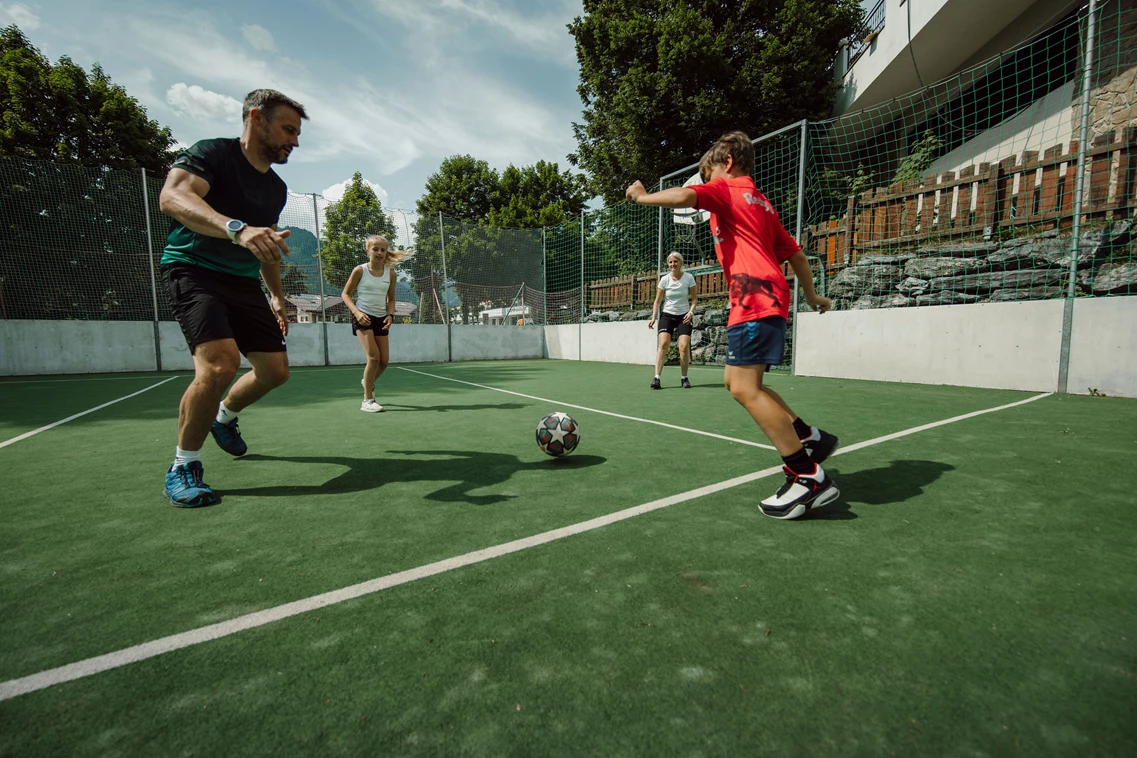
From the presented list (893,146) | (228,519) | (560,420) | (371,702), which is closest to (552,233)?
(893,146)

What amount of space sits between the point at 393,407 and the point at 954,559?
5748 mm

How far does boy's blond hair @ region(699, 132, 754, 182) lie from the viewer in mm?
2771

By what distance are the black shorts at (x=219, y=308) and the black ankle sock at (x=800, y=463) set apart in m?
3.11

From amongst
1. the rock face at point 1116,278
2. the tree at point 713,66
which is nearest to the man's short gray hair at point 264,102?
the rock face at point 1116,278

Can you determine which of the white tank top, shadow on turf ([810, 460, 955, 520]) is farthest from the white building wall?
the white tank top

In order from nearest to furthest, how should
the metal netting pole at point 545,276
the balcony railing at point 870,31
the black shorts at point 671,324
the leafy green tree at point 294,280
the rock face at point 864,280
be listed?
the black shorts at point 671,324, the rock face at point 864,280, the leafy green tree at point 294,280, the balcony railing at point 870,31, the metal netting pole at point 545,276

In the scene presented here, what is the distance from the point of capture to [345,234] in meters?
14.9

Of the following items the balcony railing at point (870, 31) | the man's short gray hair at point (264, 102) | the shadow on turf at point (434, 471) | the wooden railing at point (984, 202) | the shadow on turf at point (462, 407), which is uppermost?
the balcony railing at point (870, 31)

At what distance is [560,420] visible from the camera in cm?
365

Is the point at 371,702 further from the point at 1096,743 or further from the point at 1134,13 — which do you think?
the point at 1134,13

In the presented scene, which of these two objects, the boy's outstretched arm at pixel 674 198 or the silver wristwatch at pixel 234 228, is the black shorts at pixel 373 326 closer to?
the silver wristwatch at pixel 234 228

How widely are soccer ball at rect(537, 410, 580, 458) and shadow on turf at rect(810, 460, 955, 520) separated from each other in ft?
5.40

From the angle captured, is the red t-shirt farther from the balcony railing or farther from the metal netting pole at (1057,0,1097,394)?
the balcony railing

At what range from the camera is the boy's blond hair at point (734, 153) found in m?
2.77
